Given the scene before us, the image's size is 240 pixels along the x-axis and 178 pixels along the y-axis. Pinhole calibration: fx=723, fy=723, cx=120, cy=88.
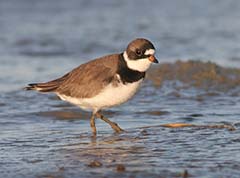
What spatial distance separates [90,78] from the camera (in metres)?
8.17

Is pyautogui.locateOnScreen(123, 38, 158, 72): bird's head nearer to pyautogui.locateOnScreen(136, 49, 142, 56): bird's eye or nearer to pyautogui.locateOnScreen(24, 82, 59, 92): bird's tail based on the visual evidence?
pyautogui.locateOnScreen(136, 49, 142, 56): bird's eye

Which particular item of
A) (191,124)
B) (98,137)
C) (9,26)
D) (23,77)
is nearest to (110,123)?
(98,137)

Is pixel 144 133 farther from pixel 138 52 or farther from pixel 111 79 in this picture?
pixel 138 52

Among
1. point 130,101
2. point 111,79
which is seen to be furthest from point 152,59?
point 130,101

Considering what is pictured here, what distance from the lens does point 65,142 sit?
306 inches

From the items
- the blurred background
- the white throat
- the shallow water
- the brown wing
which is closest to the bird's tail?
the brown wing

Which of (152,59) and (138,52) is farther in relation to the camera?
(138,52)

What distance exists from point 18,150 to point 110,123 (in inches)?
53.4

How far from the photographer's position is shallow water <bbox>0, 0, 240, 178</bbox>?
674 cm

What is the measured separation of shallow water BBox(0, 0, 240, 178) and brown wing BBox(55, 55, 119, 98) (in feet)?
1.59

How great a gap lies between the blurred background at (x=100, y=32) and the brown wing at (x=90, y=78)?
102 inches

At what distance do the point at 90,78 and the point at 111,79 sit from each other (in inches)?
14.2

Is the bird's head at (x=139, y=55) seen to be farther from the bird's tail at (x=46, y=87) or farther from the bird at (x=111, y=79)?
the bird's tail at (x=46, y=87)

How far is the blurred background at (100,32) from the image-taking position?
41.7ft
